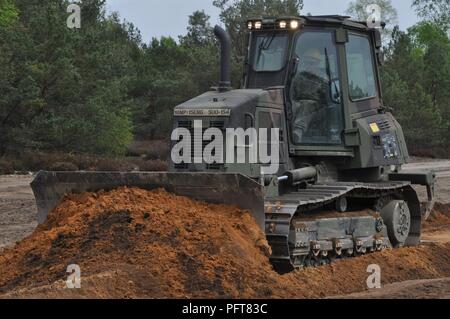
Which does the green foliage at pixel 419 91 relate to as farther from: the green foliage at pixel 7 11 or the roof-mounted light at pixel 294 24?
the roof-mounted light at pixel 294 24

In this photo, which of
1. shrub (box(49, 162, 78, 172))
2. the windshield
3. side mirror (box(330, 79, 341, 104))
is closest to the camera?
the windshield

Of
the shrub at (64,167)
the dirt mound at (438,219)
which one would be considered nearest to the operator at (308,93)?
the dirt mound at (438,219)

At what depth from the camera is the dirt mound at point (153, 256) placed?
806 centimetres

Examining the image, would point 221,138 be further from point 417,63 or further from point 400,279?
→ point 417,63

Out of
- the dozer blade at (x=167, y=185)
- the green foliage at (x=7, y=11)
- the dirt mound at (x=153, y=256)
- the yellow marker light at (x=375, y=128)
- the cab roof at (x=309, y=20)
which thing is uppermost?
the green foliage at (x=7, y=11)

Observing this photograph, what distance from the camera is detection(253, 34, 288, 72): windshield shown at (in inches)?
446

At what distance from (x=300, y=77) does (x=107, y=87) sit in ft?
70.6

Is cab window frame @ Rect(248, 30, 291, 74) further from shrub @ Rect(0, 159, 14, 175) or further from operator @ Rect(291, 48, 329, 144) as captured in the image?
shrub @ Rect(0, 159, 14, 175)

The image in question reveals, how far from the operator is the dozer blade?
6.84 ft

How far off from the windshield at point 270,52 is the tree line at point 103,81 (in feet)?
33.7

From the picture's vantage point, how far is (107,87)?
3200cm

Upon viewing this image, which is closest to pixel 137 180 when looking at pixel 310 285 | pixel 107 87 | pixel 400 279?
pixel 310 285

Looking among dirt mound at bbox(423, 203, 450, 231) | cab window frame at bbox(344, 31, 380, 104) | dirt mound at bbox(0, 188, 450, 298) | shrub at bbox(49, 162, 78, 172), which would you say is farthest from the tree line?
dirt mound at bbox(0, 188, 450, 298)

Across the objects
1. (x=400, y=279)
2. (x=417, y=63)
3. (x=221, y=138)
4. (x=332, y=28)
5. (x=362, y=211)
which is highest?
(x=417, y=63)
